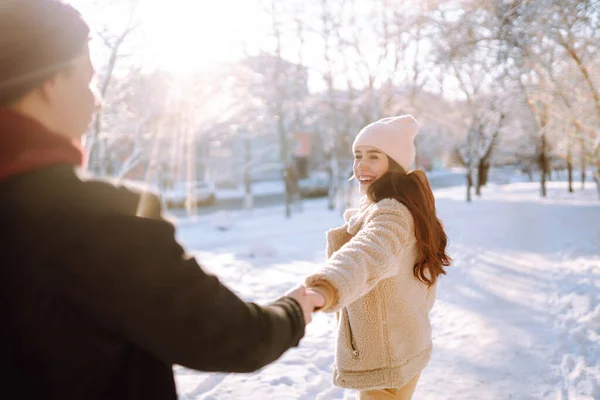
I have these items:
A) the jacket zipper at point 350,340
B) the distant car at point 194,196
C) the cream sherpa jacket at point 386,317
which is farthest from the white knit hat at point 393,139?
the distant car at point 194,196

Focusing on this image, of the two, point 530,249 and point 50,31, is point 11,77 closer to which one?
point 50,31

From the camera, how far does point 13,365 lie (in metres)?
0.95

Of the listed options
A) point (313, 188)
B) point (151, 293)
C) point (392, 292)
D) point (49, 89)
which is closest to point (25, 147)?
point (49, 89)

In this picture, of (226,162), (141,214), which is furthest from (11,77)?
(226,162)

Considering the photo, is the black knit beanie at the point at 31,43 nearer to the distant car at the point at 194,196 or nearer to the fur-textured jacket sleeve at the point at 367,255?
the fur-textured jacket sleeve at the point at 367,255

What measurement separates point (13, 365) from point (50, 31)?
28.0 inches

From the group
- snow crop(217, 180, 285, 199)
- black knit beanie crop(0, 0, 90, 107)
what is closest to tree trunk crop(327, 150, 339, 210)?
snow crop(217, 180, 285, 199)

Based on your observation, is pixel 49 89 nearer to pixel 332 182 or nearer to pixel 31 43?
pixel 31 43

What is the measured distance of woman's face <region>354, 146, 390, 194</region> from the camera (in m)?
2.35

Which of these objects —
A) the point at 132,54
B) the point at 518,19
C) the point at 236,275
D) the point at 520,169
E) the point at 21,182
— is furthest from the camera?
the point at 520,169

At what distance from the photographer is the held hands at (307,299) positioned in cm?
134

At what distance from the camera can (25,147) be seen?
3.15 feet

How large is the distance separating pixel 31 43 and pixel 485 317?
6.17 meters

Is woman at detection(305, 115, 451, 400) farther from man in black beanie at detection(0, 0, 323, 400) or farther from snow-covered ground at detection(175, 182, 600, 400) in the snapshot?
snow-covered ground at detection(175, 182, 600, 400)
